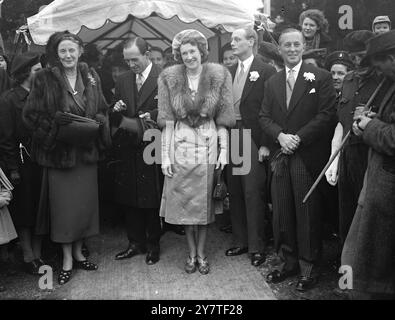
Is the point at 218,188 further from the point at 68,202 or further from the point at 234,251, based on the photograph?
the point at 68,202

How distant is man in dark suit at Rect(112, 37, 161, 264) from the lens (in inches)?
176

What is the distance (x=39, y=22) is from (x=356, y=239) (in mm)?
4612

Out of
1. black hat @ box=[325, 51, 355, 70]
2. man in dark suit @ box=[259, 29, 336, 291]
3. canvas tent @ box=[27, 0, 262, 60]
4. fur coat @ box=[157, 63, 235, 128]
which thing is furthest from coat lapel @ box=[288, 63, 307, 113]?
canvas tent @ box=[27, 0, 262, 60]

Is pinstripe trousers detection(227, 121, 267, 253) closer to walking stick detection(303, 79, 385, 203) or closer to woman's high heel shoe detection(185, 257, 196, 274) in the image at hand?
woman's high heel shoe detection(185, 257, 196, 274)

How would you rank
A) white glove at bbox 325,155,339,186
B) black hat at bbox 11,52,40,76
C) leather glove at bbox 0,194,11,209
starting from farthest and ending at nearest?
black hat at bbox 11,52,40,76 < leather glove at bbox 0,194,11,209 < white glove at bbox 325,155,339,186

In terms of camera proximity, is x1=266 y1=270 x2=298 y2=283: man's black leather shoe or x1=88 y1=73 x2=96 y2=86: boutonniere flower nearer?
x1=266 y1=270 x2=298 y2=283: man's black leather shoe

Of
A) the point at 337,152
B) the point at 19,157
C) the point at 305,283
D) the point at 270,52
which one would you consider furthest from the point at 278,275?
the point at 270,52

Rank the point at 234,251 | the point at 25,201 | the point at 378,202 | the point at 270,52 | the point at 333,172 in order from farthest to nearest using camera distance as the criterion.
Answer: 1. the point at 270,52
2. the point at 234,251
3. the point at 25,201
4. the point at 333,172
5. the point at 378,202

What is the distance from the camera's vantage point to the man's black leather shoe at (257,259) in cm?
446

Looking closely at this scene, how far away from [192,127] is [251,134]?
0.66 m

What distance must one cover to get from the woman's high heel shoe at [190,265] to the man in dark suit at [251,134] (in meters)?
0.57

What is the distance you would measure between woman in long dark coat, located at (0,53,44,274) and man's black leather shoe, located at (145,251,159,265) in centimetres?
101

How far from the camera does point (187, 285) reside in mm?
4055

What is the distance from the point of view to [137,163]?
461 centimetres
